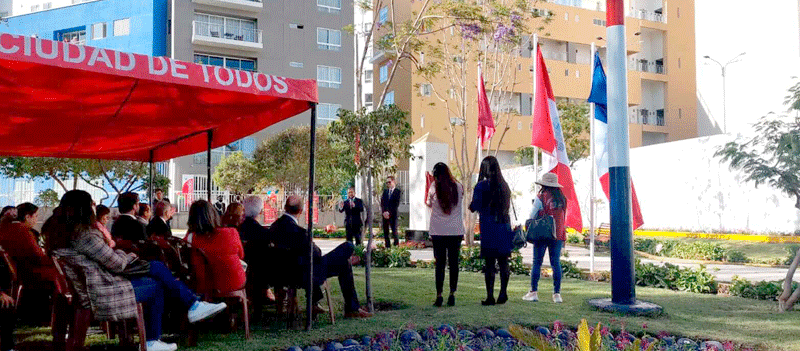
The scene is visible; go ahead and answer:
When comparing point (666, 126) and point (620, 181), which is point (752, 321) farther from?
point (666, 126)

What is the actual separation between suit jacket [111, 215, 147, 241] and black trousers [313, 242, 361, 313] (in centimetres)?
171

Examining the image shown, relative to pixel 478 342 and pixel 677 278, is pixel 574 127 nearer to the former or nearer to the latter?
pixel 677 278

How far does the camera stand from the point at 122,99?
6352mm

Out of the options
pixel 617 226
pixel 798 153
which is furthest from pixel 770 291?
pixel 798 153

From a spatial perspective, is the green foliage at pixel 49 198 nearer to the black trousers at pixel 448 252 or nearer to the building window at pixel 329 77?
the building window at pixel 329 77

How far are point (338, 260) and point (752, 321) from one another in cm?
397

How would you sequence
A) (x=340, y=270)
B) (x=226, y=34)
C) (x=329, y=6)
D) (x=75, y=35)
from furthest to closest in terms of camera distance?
(x=329, y=6), (x=75, y=35), (x=226, y=34), (x=340, y=270)

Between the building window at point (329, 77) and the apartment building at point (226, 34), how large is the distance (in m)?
0.06

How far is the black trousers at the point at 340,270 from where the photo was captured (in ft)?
21.0

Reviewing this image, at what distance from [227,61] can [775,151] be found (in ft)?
99.1

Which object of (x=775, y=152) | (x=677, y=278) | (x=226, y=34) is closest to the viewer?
(x=677, y=278)

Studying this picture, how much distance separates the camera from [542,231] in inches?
305

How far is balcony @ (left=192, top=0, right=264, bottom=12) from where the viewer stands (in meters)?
39.4

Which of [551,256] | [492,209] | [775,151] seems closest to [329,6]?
[775,151]
